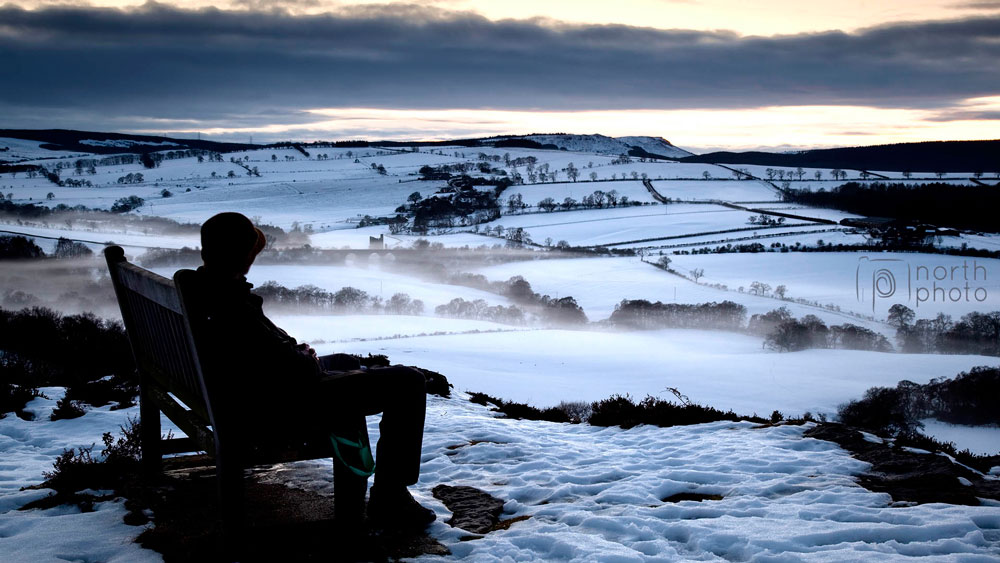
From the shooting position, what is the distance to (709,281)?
7181 centimetres

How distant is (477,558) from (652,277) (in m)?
70.5

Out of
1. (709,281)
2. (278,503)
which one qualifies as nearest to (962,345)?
(709,281)

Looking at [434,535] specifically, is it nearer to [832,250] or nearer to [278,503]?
[278,503]

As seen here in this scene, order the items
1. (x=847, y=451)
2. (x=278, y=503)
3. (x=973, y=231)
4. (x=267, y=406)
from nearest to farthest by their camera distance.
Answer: (x=267, y=406) → (x=278, y=503) → (x=847, y=451) → (x=973, y=231)

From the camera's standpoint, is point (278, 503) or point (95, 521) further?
point (278, 503)

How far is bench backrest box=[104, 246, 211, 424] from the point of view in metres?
3.70

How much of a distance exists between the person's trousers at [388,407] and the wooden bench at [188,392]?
0.17 metres

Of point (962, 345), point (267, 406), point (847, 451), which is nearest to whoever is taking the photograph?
point (267, 406)

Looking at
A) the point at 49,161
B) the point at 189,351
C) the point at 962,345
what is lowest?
the point at 962,345

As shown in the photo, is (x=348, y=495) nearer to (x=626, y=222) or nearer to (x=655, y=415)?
(x=655, y=415)

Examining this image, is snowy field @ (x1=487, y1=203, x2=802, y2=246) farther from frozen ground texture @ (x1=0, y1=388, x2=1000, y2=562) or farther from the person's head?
the person's head

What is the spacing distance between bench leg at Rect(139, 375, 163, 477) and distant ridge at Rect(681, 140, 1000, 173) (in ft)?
417

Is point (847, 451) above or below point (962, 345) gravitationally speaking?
above

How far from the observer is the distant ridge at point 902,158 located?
108 metres
